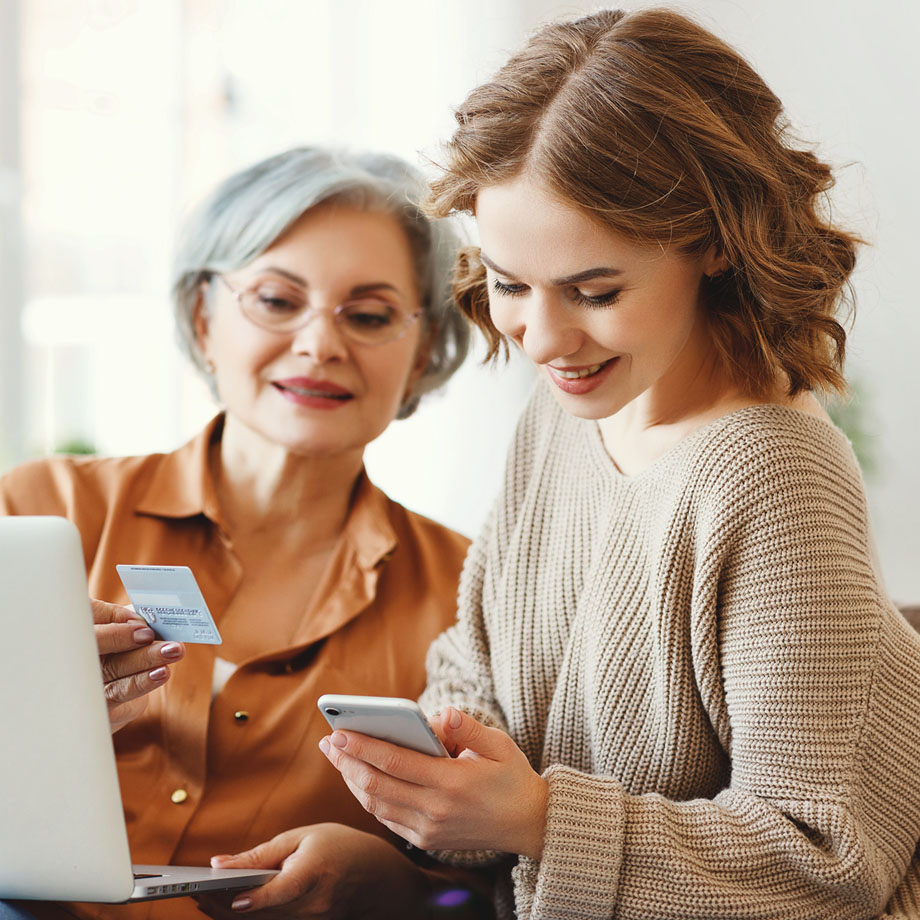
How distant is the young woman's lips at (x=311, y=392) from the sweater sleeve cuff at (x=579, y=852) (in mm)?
729

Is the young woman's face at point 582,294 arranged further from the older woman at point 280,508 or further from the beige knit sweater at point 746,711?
the older woman at point 280,508

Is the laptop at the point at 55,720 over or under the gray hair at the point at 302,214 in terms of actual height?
under

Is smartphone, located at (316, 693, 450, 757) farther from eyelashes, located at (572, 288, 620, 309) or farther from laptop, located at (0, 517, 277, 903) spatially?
eyelashes, located at (572, 288, 620, 309)

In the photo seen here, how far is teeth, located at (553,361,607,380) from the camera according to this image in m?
1.15

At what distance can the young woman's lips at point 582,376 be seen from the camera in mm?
1146

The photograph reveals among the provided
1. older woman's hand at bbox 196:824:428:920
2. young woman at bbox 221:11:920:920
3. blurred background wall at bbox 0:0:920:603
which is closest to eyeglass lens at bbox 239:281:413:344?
young woman at bbox 221:11:920:920

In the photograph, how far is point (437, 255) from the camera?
72.1 inches

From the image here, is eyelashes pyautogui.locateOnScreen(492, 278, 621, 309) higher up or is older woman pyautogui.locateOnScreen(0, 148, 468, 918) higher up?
eyelashes pyautogui.locateOnScreen(492, 278, 621, 309)

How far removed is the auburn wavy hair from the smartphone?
0.50 metres

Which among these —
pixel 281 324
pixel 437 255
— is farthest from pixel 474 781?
pixel 437 255

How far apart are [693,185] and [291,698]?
906 millimetres

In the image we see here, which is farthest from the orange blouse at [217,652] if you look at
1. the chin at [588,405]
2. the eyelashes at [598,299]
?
the eyelashes at [598,299]

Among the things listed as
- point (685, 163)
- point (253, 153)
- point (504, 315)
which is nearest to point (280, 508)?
point (504, 315)

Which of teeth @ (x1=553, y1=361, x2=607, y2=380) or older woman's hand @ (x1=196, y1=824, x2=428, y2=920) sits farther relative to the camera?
older woman's hand @ (x1=196, y1=824, x2=428, y2=920)
